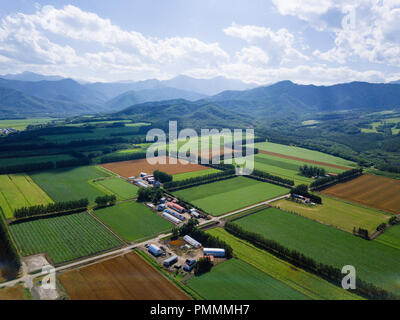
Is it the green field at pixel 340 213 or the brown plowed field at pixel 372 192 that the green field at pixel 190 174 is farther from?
the brown plowed field at pixel 372 192

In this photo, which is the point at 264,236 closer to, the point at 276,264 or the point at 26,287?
the point at 276,264

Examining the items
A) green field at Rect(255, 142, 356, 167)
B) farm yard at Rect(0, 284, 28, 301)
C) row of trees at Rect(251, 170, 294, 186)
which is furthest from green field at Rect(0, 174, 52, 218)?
green field at Rect(255, 142, 356, 167)

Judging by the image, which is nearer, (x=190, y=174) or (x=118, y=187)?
(x=118, y=187)

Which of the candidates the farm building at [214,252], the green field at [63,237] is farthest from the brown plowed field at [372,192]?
the green field at [63,237]

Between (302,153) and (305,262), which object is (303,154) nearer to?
(302,153)

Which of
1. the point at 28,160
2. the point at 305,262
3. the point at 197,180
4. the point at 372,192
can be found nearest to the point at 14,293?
the point at 305,262
